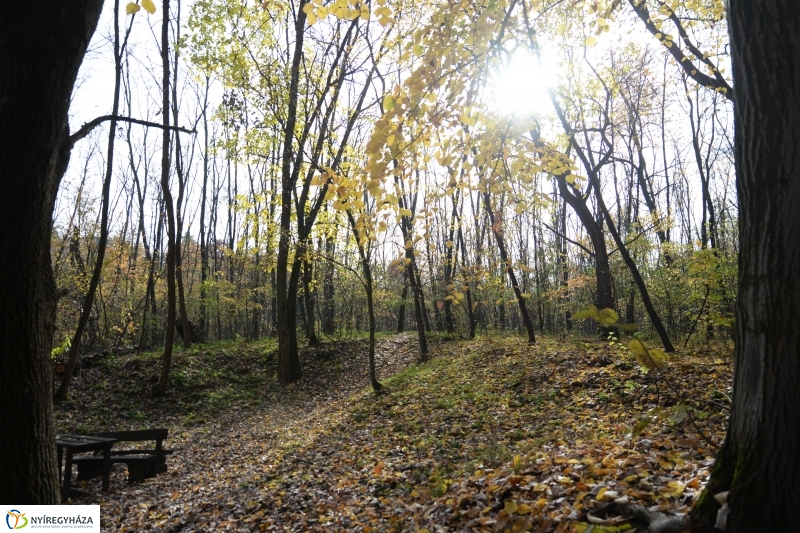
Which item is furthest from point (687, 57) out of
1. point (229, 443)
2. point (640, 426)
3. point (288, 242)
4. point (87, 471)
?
point (87, 471)

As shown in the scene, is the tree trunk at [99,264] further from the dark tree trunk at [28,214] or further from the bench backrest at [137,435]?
the dark tree trunk at [28,214]

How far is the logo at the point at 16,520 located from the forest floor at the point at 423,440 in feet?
8.19

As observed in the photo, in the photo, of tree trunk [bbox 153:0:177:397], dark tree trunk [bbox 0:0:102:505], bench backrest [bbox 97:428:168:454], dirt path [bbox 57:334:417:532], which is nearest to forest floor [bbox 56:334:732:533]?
dirt path [bbox 57:334:417:532]

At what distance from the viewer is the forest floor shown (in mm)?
3604

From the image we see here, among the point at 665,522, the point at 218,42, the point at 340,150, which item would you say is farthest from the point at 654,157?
the point at 665,522

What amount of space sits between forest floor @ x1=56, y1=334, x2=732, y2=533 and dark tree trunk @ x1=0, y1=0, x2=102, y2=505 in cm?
265

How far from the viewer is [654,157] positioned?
92.0 ft

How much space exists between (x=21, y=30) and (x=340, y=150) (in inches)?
473

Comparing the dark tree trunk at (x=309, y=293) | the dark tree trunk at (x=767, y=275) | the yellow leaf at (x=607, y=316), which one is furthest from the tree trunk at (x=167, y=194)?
the dark tree trunk at (x=767, y=275)

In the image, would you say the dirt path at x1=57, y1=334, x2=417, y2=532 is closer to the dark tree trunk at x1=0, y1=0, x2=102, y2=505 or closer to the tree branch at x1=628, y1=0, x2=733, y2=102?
the dark tree trunk at x1=0, y1=0, x2=102, y2=505

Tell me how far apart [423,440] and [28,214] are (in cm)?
624

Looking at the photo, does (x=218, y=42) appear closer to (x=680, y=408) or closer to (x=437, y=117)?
(x=437, y=117)

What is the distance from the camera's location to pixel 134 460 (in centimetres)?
742

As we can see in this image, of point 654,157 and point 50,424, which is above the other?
point 654,157
